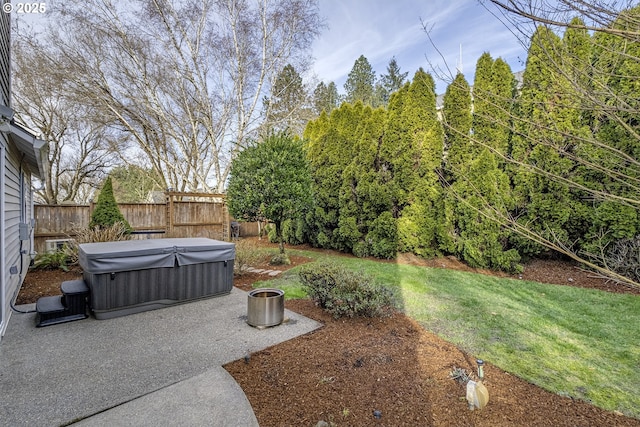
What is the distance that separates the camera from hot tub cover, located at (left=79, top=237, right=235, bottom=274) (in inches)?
154

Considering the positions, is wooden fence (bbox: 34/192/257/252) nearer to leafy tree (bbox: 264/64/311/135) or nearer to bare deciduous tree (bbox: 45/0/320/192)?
bare deciduous tree (bbox: 45/0/320/192)

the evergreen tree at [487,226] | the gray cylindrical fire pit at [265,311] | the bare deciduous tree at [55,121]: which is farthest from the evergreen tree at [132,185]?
the evergreen tree at [487,226]

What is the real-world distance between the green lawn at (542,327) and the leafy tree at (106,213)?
6062mm

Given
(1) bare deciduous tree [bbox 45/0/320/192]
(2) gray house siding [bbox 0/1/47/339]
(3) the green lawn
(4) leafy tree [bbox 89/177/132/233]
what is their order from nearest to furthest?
(3) the green lawn, (2) gray house siding [bbox 0/1/47/339], (4) leafy tree [bbox 89/177/132/233], (1) bare deciduous tree [bbox 45/0/320/192]

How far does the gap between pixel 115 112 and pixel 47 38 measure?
3.07m

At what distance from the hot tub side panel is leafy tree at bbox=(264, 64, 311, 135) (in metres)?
10.0

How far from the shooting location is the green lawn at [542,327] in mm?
2611

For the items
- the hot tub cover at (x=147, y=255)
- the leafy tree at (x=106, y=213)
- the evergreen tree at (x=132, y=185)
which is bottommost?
the hot tub cover at (x=147, y=255)

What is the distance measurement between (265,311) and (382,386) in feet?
5.72

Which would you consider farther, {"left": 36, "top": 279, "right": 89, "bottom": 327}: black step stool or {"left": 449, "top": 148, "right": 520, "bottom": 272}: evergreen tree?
{"left": 449, "top": 148, "right": 520, "bottom": 272}: evergreen tree

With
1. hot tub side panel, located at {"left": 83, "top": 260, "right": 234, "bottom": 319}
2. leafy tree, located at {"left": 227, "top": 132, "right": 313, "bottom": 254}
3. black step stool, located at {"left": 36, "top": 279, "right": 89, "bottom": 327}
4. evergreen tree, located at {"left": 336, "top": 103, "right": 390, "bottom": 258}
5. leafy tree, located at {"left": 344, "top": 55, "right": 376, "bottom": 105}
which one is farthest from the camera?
leafy tree, located at {"left": 344, "top": 55, "right": 376, "bottom": 105}

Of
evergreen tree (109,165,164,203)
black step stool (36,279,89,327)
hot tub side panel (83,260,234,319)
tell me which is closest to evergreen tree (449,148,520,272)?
hot tub side panel (83,260,234,319)

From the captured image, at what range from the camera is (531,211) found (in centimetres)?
655

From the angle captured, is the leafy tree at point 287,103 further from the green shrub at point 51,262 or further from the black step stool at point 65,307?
the black step stool at point 65,307
